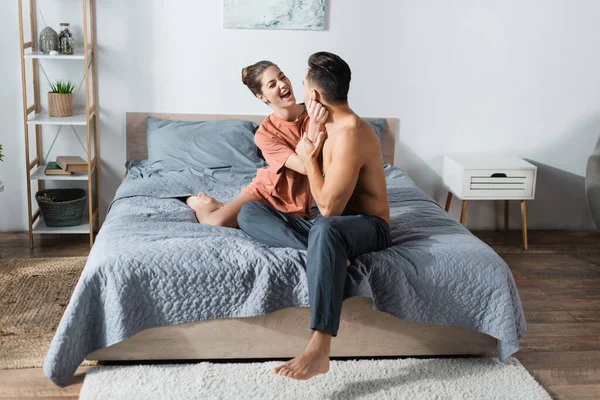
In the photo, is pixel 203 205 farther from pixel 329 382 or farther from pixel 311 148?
pixel 329 382

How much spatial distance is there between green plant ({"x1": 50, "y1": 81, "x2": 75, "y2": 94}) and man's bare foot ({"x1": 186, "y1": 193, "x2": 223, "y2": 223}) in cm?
123

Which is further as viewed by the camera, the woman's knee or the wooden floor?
the woman's knee

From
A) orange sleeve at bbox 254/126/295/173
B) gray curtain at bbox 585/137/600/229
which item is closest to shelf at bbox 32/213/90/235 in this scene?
orange sleeve at bbox 254/126/295/173

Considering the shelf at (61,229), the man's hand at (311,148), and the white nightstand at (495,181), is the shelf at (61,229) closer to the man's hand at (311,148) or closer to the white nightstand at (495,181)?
the man's hand at (311,148)

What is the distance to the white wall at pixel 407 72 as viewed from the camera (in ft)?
13.9

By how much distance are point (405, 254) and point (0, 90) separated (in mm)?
2631

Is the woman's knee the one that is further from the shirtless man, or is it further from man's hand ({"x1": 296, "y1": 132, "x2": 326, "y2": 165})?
man's hand ({"x1": 296, "y1": 132, "x2": 326, "y2": 165})

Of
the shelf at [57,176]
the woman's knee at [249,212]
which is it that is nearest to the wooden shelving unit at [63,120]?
the shelf at [57,176]

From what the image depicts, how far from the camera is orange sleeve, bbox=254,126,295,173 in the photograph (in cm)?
312

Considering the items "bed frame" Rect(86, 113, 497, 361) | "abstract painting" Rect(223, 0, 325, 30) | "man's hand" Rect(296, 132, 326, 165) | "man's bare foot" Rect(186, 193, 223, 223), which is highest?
"abstract painting" Rect(223, 0, 325, 30)

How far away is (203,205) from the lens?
3.28m

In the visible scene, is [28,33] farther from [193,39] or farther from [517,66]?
[517,66]

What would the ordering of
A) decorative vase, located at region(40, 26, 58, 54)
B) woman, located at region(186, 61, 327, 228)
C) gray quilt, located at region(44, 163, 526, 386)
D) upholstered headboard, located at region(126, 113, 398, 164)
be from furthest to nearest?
upholstered headboard, located at region(126, 113, 398, 164) → decorative vase, located at region(40, 26, 58, 54) → woman, located at region(186, 61, 327, 228) → gray quilt, located at region(44, 163, 526, 386)

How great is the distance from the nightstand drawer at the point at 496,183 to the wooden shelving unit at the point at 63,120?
2.07 metres
